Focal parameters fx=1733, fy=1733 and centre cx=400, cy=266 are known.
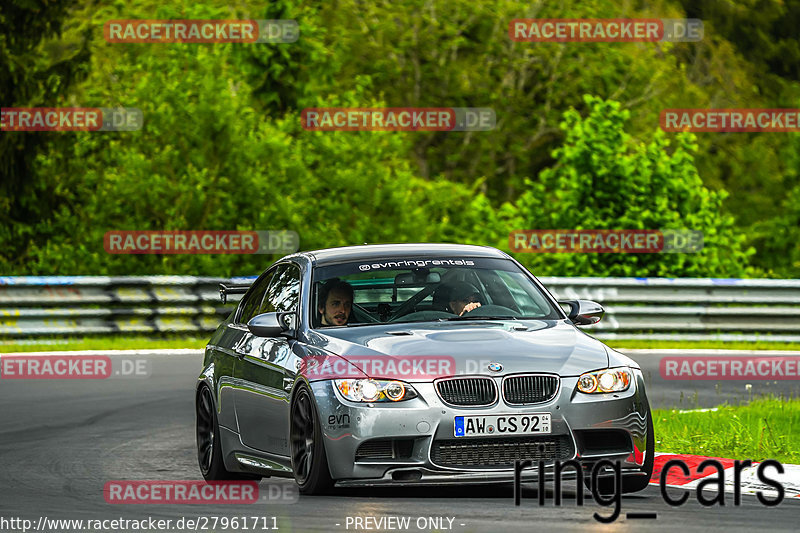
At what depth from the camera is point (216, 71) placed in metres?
31.2

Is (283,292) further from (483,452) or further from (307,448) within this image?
(483,452)

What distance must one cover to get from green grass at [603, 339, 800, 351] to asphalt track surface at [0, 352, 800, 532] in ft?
16.0

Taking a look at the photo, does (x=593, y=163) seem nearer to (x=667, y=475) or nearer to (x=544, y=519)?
(x=667, y=475)

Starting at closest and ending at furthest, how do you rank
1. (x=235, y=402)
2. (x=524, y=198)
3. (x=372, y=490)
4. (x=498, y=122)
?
1. (x=372, y=490)
2. (x=235, y=402)
3. (x=524, y=198)
4. (x=498, y=122)

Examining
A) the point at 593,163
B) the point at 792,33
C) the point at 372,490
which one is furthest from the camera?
the point at 792,33

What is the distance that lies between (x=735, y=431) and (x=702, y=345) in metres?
11.1

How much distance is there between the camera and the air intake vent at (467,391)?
29.0 feet

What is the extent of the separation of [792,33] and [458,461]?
2209 inches

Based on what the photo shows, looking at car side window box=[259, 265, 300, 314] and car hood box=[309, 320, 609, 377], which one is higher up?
car side window box=[259, 265, 300, 314]

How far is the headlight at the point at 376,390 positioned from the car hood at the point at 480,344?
0.30 ft

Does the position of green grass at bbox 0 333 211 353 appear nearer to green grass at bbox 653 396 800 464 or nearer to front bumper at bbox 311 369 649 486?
green grass at bbox 653 396 800 464

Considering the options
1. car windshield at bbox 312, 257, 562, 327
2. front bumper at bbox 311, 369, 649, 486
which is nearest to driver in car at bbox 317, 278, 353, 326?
car windshield at bbox 312, 257, 562, 327

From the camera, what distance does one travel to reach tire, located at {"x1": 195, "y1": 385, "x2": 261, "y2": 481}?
35.2 feet

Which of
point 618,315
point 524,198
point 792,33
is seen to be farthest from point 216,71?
point 792,33
